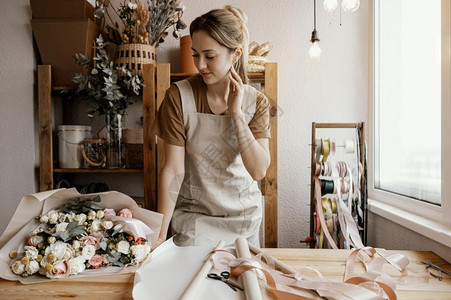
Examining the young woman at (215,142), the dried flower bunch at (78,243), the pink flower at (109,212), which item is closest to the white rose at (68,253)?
the dried flower bunch at (78,243)

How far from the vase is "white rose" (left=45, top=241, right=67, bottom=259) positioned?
1.38m

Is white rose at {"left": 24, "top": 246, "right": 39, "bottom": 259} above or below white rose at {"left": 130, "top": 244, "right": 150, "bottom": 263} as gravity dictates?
above

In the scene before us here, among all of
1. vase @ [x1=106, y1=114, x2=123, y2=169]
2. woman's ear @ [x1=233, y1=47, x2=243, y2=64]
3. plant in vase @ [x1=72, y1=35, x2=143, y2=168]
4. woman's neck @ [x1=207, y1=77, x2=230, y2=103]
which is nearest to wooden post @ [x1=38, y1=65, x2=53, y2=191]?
plant in vase @ [x1=72, y1=35, x2=143, y2=168]

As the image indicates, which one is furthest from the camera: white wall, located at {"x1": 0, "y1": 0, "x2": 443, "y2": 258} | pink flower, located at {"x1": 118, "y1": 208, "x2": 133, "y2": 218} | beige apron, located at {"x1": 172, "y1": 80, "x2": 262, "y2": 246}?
white wall, located at {"x1": 0, "y1": 0, "x2": 443, "y2": 258}

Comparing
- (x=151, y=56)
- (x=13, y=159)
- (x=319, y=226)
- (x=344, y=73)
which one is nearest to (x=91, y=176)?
(x=13, y=159)

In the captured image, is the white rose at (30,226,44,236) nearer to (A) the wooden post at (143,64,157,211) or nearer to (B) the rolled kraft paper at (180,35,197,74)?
(A) the wooden post at (143,64,157,211)

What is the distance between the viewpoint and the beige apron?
4.26ft

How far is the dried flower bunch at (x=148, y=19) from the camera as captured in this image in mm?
1900

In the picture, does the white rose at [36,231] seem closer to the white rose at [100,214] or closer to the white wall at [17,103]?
the white rose at [100,214]

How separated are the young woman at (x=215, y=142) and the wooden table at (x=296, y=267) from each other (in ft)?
1.51

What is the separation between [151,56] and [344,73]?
1.39 metres

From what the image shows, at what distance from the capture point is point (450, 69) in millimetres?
1186

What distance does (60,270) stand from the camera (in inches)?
25.7

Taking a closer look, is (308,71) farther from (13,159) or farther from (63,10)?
(13,159)
